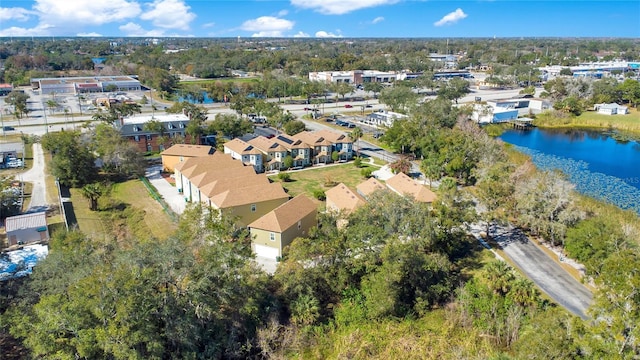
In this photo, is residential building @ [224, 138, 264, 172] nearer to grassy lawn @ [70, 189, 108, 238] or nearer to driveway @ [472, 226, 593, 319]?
grassy lawn @ [70, 189, 108, 238]

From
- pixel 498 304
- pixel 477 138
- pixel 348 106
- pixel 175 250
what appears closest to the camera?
pixel 175 250

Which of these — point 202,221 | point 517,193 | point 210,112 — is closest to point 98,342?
point 202,221

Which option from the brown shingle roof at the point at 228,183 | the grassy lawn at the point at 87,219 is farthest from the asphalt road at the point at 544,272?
the grassy lawn at the point at 87,219

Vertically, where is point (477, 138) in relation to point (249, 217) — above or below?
above

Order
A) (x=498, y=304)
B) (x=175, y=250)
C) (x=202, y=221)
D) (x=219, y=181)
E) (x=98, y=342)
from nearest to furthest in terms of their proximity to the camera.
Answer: (x=98, y=342) < (x=175, y=250) < (x=498, y=304) < (x=202, y=221) < (x=219, y=181)

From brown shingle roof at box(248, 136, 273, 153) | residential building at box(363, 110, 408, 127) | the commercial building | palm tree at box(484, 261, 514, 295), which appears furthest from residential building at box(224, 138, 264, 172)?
the commercial building

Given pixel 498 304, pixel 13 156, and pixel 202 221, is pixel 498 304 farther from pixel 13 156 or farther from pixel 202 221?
pixel 13 156

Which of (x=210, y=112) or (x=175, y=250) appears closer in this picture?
(x=175, y=250)

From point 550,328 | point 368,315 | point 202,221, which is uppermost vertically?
point 202,221
